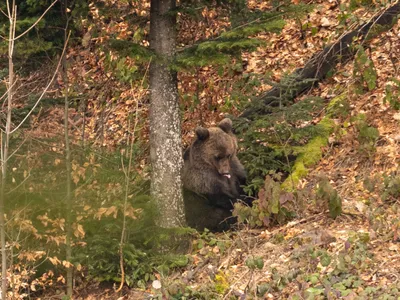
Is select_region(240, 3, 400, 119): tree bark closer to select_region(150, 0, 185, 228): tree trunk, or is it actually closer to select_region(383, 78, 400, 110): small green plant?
select_region(383, 78, 400, 110): small green plant

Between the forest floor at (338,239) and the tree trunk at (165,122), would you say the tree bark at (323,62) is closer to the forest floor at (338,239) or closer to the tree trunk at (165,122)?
the forest floor at (338,239)

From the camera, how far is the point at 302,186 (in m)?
9.84

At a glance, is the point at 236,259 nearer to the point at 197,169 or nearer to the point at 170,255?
the point at 170,255

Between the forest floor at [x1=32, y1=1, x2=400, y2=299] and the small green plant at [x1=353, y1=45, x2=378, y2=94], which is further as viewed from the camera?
the small green plant at [x1=353, y1=45, x2=378, y2=94]

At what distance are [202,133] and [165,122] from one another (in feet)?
4.00

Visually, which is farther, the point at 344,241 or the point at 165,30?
the point at 165,30

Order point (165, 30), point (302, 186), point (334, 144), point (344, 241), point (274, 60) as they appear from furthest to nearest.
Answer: point (274, 60), point (334, 144), point (302, 186), point (165, 30), point (344, 241)

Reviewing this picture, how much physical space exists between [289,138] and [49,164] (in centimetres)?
334

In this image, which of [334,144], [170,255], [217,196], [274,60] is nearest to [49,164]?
[170,255]

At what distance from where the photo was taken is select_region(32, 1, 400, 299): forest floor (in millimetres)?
7109

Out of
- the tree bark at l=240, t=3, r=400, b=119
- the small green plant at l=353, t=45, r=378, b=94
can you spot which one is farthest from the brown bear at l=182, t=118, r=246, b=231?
the small green plant at l=353, t=45, r=378, b=94

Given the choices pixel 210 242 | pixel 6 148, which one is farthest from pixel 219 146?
pixel 6 148

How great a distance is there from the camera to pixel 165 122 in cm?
894

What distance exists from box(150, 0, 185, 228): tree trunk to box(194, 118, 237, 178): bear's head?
1087 mm
